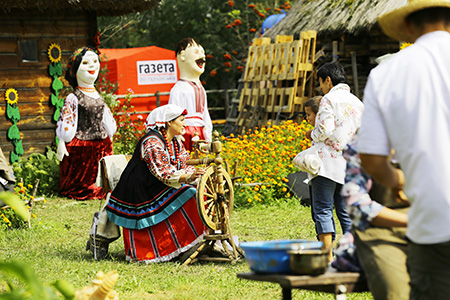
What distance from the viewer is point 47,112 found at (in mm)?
10922

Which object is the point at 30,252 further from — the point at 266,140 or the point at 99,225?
the point at 266,140

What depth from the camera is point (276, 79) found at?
1358 cm

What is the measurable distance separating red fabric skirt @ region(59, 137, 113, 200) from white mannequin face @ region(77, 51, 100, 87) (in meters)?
0.83

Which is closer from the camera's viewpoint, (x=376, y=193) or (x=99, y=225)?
(x=376, y=193)

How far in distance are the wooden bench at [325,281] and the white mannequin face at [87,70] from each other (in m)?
6.83

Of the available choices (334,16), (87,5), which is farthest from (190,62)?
(334,16)

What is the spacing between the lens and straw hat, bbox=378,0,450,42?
7.97ft

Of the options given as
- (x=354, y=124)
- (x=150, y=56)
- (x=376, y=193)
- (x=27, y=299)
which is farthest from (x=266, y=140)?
(x=150, y=56)

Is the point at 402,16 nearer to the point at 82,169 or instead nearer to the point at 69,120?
the point at 69,120

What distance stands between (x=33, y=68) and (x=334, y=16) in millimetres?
5439

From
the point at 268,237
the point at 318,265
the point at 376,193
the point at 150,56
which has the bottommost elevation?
the point at 268,237

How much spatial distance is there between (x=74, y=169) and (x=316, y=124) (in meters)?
5.23

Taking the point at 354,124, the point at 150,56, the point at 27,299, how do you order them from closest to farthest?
the point at 27,299
the point at 354,124
the point at 150,56

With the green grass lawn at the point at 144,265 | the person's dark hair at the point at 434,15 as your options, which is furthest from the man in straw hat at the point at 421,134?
the green grass lawn at the point at 144,265
